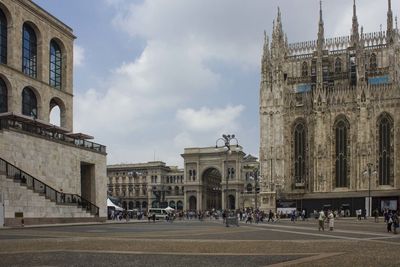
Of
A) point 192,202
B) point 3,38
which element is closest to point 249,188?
point 192,202

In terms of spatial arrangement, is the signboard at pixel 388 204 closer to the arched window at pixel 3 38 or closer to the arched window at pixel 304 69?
the arched window at pixel 304 69

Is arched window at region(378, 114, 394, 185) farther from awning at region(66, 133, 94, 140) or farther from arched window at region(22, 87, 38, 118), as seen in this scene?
arched window at region(22, 87, 38, 118)

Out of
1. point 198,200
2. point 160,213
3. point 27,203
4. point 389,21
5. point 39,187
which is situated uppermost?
point 389,21

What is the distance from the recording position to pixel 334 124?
286 ft

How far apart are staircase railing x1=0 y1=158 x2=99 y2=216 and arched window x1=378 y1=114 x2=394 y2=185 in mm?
50213

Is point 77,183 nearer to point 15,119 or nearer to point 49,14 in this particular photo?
point 15,119

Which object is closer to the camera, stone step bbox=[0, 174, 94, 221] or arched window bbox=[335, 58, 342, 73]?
stone step bbox=[0, 174, 94, 221]

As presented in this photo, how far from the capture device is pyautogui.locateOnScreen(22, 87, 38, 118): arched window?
52.9m

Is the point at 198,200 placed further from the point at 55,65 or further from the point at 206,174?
the point at 55,65

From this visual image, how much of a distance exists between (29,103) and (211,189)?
9873cm

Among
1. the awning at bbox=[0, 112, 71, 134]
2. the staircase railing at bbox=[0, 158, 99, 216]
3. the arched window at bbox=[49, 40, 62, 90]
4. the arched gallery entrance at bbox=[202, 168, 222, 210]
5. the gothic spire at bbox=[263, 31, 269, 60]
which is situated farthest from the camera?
the arched gallery entrance at bbox=[202, 168, 222, 210]

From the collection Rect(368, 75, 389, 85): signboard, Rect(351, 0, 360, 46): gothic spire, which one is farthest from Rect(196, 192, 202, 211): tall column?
Rect(368, 75, 389, 85): signboard

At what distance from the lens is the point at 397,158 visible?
83.1 metres

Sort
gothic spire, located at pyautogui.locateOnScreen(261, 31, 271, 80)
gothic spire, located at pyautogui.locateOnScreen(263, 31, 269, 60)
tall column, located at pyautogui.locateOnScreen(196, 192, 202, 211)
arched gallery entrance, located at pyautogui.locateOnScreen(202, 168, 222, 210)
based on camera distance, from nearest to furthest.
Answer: gothic spire, located at pyautogui.locateOnScreen(261, 31, 271, 80) < gothic spire, located at pyautogui.locateOnScreen(263, 31, 269, 60) < tall column, located at pyautogui.locateOnScreen(196, 192, 202, 211) < arched gallery entrance, located at pyautogui.locateOnScreen(202, 168, 222, 210)
